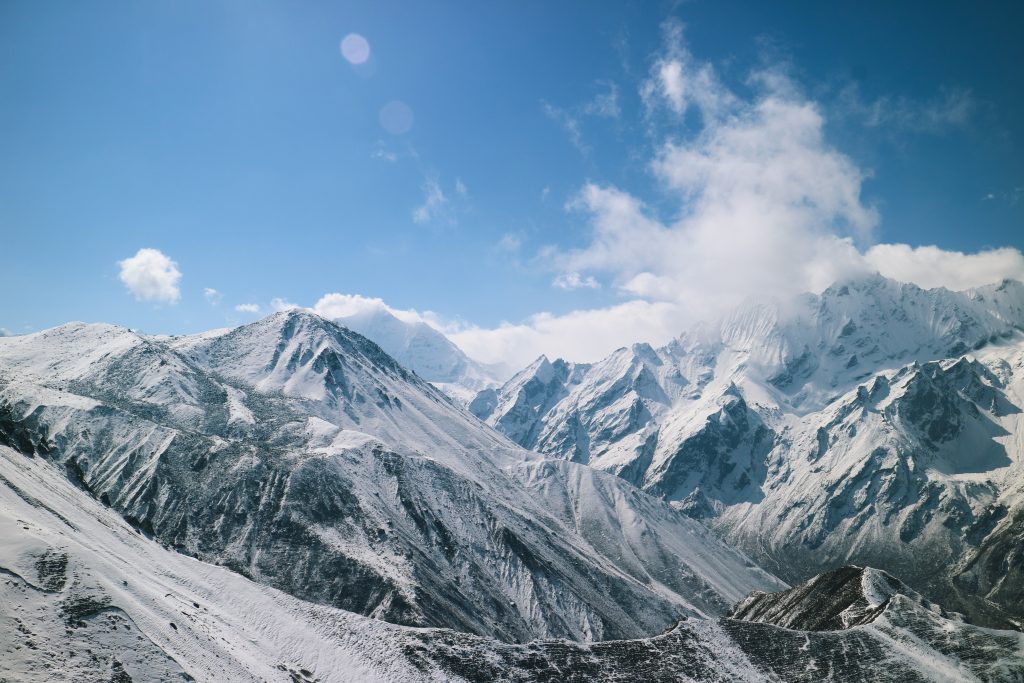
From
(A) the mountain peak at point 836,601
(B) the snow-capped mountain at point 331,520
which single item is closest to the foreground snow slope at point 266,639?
(A) the mountain peak at point 836,601

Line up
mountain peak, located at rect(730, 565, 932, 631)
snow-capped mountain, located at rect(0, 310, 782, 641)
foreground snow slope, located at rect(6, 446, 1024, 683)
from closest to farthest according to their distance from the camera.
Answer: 1. foreground snow slope, located at rect(6, 446, 1024, 683)
2. mountain peak, located at rect(730, 565, 932, 631)
3. snow-capped mountain, located at rect(0, 310, 782, 641)

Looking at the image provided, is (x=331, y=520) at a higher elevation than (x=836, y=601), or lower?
lower

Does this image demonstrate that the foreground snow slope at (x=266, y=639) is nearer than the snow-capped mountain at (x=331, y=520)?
Yes

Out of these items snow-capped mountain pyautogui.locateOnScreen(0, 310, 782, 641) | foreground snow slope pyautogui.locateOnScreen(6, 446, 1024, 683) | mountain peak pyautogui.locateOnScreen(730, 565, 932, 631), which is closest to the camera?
foreground snow slope pyautogui.locateOnScreen(6, 446, 1024, 683)

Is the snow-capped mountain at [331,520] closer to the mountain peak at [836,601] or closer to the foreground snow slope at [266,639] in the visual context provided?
the foreground snow slope at [266,639]

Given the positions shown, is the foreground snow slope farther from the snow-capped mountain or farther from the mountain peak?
the snow-capped mountain

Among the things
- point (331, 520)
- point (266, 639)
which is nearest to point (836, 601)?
point (266, 639)

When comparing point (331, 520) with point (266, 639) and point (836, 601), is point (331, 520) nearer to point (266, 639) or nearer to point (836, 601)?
point (266, 639)

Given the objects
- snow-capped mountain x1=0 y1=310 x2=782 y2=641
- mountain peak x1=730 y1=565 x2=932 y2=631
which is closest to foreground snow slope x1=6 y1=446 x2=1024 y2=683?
mountain peak x1=730 y1=565 x2=932 y2=631

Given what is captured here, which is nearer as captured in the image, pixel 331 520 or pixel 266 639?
pixel 266 639
